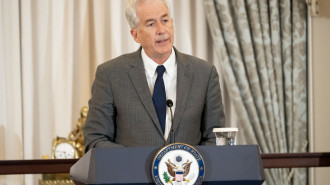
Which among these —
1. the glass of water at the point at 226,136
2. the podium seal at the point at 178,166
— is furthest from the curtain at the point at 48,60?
the podium seal at the point at 178,166

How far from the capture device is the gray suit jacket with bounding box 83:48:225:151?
2605 millimetres

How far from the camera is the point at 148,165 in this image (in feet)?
6.23

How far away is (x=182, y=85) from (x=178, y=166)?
83cm

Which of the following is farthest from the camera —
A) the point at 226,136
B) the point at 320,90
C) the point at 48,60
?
the point at 48,60

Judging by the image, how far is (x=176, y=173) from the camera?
6.18 ft

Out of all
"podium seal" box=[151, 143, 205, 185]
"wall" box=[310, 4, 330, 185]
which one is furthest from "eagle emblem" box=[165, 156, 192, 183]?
"wall" box=[310, 4, 330, 185]

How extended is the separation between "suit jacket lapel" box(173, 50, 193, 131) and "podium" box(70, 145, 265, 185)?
2.07 feet

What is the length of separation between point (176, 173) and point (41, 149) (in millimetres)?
3279

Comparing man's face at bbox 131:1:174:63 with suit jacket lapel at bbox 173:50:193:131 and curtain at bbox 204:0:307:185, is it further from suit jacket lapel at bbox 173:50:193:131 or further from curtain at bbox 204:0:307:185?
curtain at bbox 204:0:307:185

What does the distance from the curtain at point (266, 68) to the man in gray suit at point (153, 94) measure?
2.18 meters

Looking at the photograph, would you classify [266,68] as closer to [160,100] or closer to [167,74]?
[167,74]

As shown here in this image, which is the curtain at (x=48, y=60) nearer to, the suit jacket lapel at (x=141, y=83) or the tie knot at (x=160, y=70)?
the suit jacket lapel at (x=141, y=83)

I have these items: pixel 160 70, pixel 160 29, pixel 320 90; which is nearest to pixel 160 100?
pixel 160 70

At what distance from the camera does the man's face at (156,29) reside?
8.80 ft
